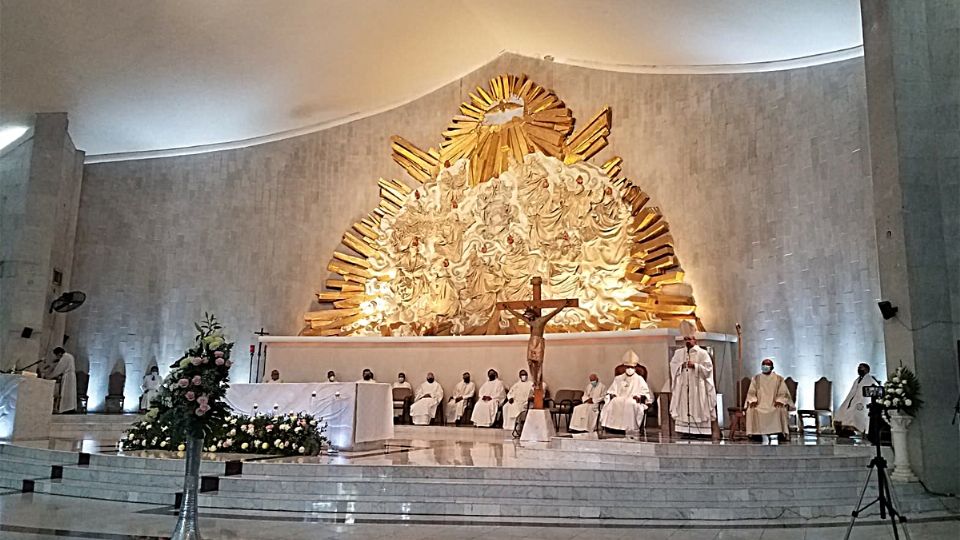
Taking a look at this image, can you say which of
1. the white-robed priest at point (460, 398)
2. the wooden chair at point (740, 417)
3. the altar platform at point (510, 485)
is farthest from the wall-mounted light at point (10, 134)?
the wooden chair at point (740, 417)

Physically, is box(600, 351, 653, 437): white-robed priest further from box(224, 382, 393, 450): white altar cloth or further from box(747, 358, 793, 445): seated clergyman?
box(224, 382, 393, 450): white altar cloth

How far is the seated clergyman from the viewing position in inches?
351

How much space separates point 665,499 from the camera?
5.95 metres

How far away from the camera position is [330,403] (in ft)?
28.7

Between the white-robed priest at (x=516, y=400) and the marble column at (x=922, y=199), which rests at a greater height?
the marble column at (x=922, y=199)

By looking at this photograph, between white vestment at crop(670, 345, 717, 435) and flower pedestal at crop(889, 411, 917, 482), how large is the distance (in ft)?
7.31

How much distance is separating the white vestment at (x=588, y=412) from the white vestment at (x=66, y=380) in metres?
8.55

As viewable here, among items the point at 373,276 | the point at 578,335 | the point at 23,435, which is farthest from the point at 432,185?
the point at 23,435

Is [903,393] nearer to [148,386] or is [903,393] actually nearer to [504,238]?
[504,238]

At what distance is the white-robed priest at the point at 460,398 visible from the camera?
12641mm

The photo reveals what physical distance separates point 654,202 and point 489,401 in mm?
4307

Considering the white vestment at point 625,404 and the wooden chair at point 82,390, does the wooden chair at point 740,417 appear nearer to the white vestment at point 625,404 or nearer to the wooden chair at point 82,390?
the white vestment at point 625,404

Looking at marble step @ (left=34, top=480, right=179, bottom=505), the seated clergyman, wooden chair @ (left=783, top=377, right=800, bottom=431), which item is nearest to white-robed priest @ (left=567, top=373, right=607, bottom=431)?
the seated clergyman

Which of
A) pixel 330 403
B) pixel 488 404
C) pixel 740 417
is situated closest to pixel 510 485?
pixel 330 403
